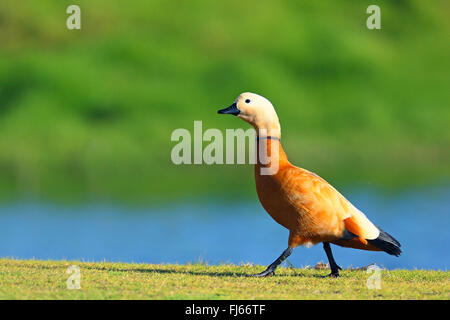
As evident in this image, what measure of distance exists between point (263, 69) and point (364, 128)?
7402 millimetres

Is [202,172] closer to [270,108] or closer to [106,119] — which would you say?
[106,119]

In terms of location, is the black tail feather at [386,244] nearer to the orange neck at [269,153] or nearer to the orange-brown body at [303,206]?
the orange-brown body at [303,206]

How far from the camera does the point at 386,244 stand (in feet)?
27.1

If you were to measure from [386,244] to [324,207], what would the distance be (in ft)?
3.21

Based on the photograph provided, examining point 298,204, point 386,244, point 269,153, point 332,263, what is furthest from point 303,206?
point 386,244

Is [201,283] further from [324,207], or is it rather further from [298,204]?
[324,207]

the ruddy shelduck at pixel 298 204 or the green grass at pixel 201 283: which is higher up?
the ruddy shelduck at pixel 298 204

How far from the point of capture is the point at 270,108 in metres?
8.14

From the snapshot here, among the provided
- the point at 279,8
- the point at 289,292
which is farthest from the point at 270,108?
the point at 279,8

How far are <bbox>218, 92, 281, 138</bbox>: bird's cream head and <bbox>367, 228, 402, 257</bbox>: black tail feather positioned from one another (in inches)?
70.8

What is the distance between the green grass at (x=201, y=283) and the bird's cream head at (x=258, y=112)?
1.84 meters

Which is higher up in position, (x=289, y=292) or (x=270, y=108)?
(x=270, y=108)

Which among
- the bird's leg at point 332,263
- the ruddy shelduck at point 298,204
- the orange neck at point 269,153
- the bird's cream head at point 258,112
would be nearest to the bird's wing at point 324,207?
the ruddy shelduck at point 298,204

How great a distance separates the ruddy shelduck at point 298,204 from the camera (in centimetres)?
795
